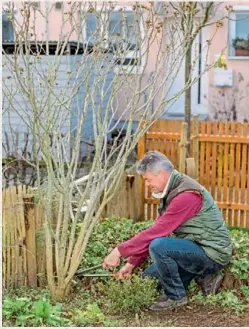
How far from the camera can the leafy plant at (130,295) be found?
16.2 ft

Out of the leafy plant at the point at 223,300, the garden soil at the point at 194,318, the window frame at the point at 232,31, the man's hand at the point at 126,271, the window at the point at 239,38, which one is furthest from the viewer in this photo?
the window at the point at 239,38

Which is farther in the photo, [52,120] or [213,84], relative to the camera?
[213,84]

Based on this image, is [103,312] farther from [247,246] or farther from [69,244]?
[247,246]

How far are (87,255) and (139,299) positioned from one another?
0.97 metres

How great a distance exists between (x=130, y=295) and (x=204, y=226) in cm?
75

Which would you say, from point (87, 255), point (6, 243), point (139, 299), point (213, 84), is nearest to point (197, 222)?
point (139, 299)

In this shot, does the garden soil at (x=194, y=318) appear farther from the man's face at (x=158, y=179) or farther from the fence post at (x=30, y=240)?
the fence post at (x=30, y=240)

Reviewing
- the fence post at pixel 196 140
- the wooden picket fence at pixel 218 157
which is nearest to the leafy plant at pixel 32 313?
the wooden picket fence at pixel 218 157

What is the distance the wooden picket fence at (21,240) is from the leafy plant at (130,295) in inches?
31.1

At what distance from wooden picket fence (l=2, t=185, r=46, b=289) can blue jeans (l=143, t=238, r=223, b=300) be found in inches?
39.4

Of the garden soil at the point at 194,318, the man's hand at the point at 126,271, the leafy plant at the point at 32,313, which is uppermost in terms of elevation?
the man's hand at the point at 126,271

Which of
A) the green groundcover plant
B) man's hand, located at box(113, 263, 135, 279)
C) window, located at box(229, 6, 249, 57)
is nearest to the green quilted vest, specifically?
the green groundcover plant

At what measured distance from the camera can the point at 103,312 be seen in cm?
502

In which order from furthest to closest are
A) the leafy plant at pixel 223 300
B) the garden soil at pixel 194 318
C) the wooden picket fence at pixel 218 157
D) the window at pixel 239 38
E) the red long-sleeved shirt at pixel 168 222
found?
1. the window at pixel 239 38
2. the wooden picket fence at pixel 218 157
3. the leafy plant at pixel 223 300
4. the red long-sleeved shirt at pixel 168 222
5. the garden soil at pixel 194 318
